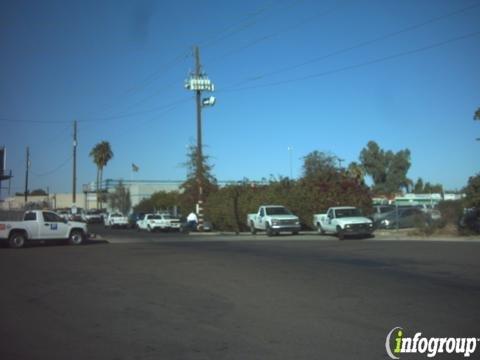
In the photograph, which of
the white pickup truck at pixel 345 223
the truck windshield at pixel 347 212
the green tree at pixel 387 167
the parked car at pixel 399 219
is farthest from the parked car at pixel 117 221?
the green tree at pixel 387 167

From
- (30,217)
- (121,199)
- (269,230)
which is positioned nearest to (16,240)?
(30,217)

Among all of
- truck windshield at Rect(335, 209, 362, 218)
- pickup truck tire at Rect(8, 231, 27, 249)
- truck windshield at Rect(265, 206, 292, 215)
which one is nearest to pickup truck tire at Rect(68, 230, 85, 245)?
pickup truck tire at Rect(8, 231, 27, 249)

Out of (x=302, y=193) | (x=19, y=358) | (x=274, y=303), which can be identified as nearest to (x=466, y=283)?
(x=274, y=303)

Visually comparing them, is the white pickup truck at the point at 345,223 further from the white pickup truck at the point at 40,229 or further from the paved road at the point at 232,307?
the white pickup truck at the point at 40,229

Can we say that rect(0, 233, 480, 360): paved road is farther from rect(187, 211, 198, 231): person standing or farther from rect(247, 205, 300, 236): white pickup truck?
rect(187, 211, 198, 231): person standing

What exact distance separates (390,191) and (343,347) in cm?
9761

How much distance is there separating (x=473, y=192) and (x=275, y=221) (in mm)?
12133

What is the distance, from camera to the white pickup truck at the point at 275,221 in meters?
36.7

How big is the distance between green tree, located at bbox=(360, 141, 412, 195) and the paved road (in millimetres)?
84340

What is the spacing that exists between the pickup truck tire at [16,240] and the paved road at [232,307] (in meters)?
9.86

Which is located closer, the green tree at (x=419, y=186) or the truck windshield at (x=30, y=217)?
the truck windshield at (x=30, y=217)

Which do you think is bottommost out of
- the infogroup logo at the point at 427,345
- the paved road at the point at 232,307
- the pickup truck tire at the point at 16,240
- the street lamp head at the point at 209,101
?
the infogroup logo at the point at 427,345

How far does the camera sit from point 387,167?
4011 inches

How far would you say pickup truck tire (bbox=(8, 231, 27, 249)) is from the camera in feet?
90.7
